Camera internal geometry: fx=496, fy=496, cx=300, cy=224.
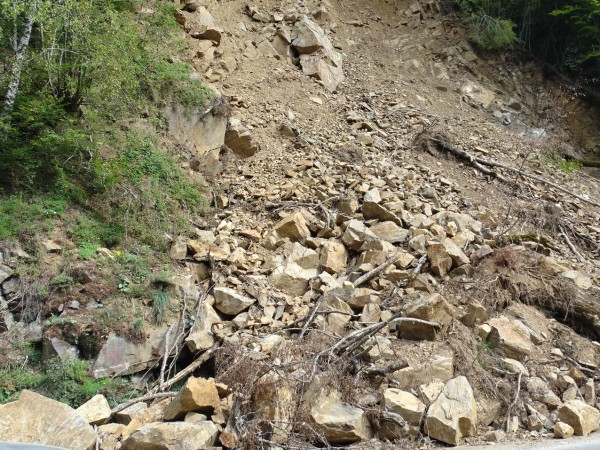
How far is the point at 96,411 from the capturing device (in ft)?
13.2

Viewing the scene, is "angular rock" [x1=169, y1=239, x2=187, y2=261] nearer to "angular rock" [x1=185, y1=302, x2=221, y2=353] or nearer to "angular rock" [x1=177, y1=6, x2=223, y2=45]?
"angular rock" [x1=185, y1=302, x2=221, y2=353]

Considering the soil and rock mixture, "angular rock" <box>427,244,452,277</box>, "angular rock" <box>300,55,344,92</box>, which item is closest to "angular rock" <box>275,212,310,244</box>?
the soil and rock mixture

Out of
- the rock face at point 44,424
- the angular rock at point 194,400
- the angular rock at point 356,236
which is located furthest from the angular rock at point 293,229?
the rock face at point 44,424

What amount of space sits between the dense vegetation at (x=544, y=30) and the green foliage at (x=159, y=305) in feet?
32.9

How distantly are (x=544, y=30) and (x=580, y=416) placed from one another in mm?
11361

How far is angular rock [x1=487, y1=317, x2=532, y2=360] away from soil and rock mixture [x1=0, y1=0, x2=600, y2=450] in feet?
0.06

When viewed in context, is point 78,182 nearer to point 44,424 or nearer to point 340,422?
point 44,424

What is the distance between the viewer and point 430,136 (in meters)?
8.71

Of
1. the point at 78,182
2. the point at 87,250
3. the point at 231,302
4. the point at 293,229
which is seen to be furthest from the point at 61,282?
the point at 293,229

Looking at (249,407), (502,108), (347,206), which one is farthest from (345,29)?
(249,407)

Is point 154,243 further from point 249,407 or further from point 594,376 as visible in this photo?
point 594,376

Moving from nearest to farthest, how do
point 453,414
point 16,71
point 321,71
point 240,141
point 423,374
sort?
point 453,414, point 423,374, point 16,71, point 240,141, point 321,71

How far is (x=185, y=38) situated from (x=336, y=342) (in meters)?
6.65

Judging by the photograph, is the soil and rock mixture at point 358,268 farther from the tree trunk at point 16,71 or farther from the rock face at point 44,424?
the tree trunk at point 16,71
